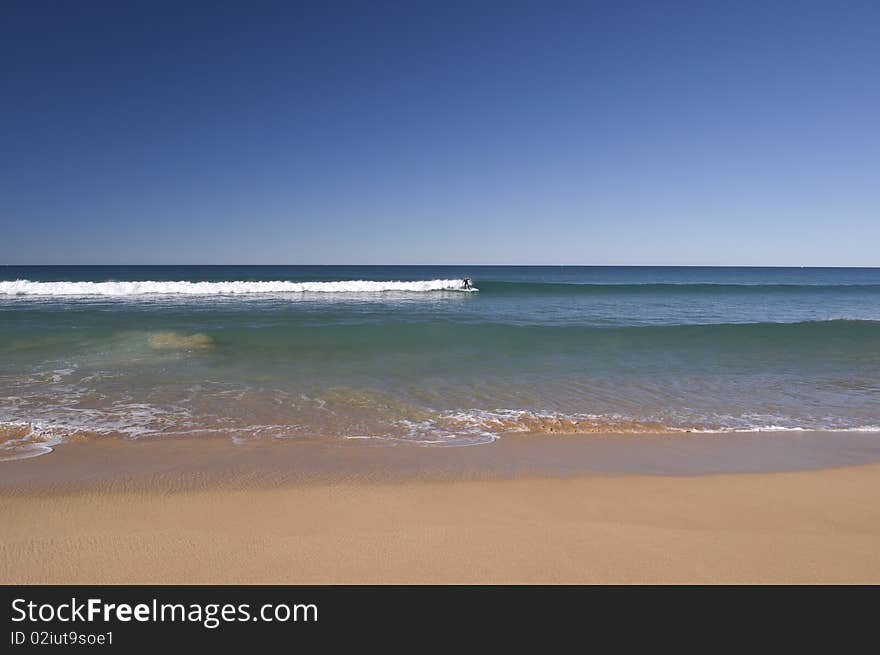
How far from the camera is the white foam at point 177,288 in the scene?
29.1 metres

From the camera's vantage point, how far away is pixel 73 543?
9.59 feet

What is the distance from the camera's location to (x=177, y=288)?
103ft

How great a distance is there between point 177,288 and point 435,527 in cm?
3346

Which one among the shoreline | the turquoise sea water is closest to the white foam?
the turquoise sea water

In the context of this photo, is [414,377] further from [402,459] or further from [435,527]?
[435,527]

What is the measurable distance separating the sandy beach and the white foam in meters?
29.4

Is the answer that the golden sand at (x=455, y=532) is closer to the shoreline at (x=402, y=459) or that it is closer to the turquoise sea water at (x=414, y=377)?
the shoreline at (x=402, y=459)

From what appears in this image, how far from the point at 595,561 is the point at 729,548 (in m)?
0.92

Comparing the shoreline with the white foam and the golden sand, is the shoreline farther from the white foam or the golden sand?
the white foam

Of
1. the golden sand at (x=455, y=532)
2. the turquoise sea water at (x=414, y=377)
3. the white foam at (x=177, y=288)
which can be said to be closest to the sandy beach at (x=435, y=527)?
the golden sand at (x=455, y=532)

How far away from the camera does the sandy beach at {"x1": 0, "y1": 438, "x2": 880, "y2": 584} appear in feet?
8.77
